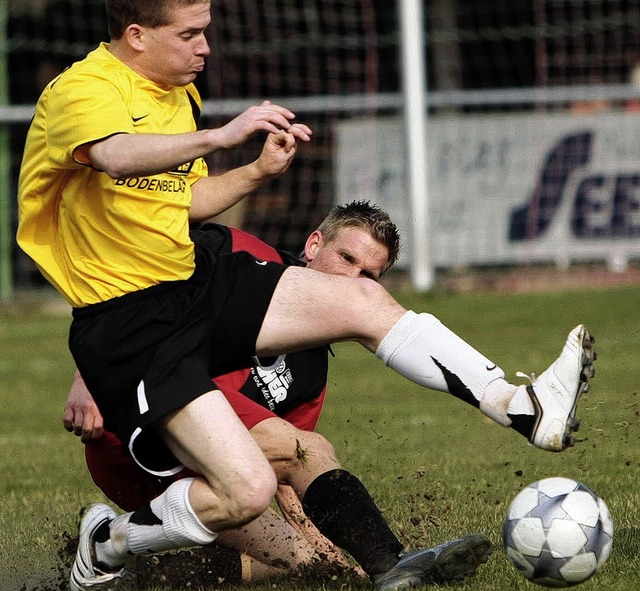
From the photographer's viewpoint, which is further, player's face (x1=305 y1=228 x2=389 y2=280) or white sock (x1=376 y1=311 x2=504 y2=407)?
player's face (x1=305 y1=228 x2=389 y2=280)

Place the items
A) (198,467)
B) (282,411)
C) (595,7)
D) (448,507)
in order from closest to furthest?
(198,467) < (282,411) < (448,507) < (595,7)

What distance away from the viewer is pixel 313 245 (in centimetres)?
515

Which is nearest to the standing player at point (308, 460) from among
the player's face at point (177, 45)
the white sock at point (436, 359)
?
the white sock at point (436, 359)

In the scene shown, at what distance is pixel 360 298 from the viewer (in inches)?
164

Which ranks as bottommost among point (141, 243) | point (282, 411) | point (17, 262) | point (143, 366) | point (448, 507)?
point (17, 262)

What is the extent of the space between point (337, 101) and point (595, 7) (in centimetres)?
354

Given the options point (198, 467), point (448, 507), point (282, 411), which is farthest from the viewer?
point (448, 507)

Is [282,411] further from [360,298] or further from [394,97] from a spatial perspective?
[394,97]

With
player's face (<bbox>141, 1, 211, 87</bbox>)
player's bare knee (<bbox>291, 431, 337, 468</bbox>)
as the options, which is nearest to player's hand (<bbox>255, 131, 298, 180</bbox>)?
player's face (<bbox>141, 1, 211, 87</bbox>)

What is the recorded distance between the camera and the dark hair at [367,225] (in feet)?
16.2

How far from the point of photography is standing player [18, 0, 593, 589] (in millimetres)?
4023

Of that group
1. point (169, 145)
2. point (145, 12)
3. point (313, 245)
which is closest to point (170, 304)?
point (169, 145)

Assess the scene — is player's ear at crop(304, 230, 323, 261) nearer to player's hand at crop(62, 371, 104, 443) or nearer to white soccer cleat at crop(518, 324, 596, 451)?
player's hand at crop(62, 371, 104, 443)

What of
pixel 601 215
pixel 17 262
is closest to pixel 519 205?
pixel 601 215
